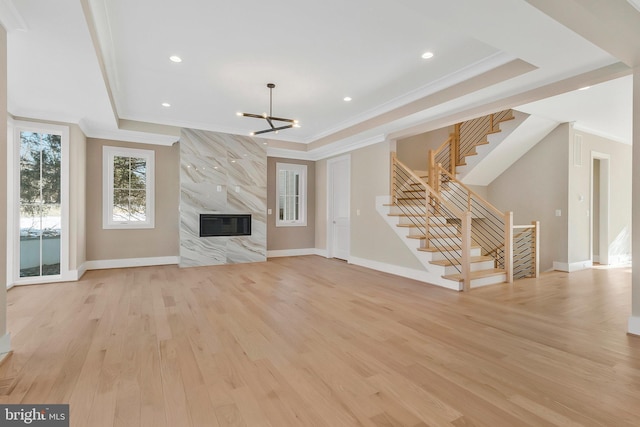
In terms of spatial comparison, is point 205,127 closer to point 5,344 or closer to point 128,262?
point 128,262

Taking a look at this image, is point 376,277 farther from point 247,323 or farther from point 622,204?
point 622,204

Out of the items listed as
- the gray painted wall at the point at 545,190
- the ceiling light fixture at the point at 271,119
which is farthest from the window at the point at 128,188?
the gray painted wall at the point at 545,190

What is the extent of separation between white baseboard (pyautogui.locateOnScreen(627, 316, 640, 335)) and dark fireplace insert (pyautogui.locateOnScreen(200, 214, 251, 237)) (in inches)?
249

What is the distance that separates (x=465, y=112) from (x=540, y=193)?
351 cm

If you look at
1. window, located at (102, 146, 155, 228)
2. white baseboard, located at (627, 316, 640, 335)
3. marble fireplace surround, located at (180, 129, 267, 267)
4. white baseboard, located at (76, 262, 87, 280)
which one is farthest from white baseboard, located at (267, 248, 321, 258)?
white baseboard, located at (627, 316, 640, 335)

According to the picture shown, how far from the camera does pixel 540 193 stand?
664 centimetres

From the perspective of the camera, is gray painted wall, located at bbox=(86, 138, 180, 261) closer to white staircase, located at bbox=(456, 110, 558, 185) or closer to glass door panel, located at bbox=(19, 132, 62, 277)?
glass door panel, located at bbox=(19, 132, 62, 277)

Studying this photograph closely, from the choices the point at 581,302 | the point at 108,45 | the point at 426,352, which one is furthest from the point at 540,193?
the point at 108,45

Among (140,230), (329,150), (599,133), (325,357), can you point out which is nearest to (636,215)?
(325,357)

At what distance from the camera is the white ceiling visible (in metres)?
2.60

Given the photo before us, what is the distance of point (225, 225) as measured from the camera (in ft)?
22.7

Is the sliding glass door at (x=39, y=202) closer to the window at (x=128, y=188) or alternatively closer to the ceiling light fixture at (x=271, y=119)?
the window at (x=128, y=188)

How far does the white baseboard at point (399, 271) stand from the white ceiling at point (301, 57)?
2.55 metres

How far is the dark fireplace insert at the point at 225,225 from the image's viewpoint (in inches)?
263
